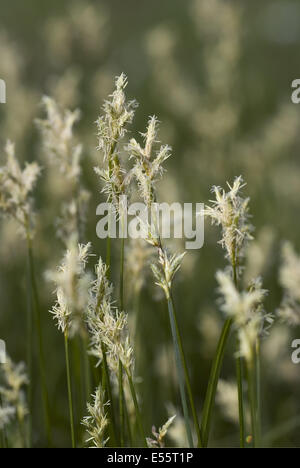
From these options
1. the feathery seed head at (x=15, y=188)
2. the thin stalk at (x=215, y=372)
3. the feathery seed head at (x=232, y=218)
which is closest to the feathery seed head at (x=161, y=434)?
the thin stalk at (x=215, y=372)

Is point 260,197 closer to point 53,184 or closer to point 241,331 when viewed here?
point 53,184

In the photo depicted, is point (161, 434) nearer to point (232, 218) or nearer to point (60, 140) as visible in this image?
point (232, 218)

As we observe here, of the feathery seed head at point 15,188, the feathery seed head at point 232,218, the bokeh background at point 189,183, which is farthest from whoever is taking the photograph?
the bokeh background at point 189,183

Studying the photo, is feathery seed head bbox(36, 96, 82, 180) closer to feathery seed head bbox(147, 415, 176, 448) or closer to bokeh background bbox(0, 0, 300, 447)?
bokeh background bbox(0, 0, 300, 447)


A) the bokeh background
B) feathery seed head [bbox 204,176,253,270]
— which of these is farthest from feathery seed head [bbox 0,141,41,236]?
feathery seed head [bbox 204,176,253,270]

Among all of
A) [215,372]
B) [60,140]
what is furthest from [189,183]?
[215,372]

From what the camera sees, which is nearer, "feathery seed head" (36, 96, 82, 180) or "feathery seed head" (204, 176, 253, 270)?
"feathery seed head" (204, 176, 253, 270)

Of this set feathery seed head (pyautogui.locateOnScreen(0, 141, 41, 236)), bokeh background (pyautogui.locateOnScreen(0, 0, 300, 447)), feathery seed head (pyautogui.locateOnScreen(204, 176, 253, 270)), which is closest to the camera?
feathery seed head (pyautogui.locateOnScreen(204, 176, 253, 270))

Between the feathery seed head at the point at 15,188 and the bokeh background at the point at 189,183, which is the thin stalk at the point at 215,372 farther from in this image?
the feathery seed head at the point at 15,188

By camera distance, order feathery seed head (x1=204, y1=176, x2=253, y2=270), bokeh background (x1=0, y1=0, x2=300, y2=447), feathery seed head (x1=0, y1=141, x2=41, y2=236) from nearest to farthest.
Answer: feathery seed head (x1=204, y1=176, x2=253, y2=270) → feathery seed head (x1=0, y1=141, x2=41, y2=236) → bokeh background (x1=0, y1=0, x2=300, y2=447)
